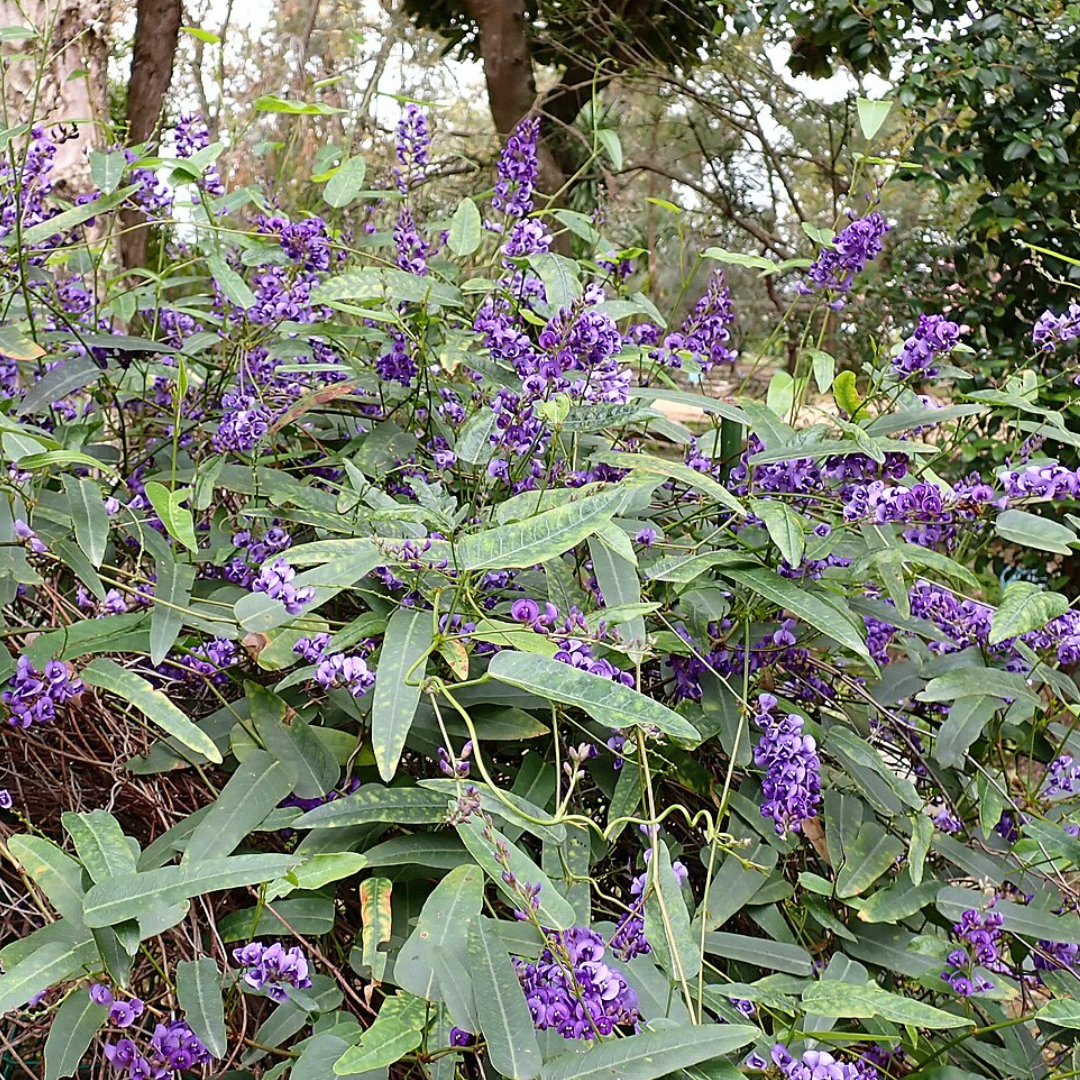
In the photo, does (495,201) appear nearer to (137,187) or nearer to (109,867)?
(137,187)

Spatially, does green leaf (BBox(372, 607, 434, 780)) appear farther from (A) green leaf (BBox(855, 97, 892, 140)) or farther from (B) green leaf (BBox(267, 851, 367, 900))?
(A) green leaf (BBox(855, 97, 892, 140))

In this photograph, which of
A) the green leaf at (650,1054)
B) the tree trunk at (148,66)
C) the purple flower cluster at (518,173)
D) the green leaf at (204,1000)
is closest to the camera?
the green leaf at (650,1054)

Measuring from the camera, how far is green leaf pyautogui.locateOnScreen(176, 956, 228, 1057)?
837mm

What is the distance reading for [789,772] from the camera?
3.43 ft

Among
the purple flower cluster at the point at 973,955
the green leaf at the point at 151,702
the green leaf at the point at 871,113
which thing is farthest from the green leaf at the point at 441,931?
the green leaf at the point at 871,113

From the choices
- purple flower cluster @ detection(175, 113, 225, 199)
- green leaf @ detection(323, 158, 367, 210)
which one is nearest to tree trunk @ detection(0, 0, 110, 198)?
purple flower cluster @ detection(175, 113, 225, 199)

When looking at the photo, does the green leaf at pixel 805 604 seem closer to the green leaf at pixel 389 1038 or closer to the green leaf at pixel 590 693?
the green leaf at pixel 590 693

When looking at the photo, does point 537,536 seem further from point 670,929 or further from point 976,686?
point 976,686

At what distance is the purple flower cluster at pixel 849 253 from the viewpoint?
1336mm

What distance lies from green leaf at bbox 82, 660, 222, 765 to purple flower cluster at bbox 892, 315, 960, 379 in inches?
34.0

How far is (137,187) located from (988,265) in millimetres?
3715

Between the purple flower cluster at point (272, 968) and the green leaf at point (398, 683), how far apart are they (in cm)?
15

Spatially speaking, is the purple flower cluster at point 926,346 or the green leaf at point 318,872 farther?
the purple flower cluster at point 926,346

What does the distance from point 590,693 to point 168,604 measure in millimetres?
448
